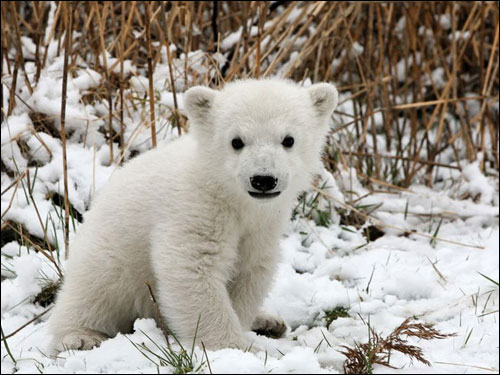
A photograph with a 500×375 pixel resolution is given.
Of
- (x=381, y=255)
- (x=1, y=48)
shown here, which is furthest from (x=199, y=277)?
(x=1, y=48)

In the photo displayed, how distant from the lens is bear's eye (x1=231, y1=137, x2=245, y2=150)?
3387mm

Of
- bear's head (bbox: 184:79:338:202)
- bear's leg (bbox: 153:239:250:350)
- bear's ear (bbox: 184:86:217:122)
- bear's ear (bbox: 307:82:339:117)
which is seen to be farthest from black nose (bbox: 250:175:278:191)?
bear's ear (bbox: 307:82:339:117)

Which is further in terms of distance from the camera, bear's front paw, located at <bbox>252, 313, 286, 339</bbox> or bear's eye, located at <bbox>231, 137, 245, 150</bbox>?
bear's front paw, located at <bbox>252, 313, 286, 339</bbox>

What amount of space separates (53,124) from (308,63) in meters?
2.63

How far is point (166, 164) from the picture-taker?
144 inches

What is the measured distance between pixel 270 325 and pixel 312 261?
988 millimetres

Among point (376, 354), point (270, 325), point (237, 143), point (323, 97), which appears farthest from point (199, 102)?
point (376, 354)

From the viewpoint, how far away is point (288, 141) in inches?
135

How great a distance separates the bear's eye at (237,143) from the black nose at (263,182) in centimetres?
26

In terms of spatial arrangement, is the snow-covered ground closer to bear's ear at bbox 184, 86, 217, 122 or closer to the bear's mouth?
the bear's mouth

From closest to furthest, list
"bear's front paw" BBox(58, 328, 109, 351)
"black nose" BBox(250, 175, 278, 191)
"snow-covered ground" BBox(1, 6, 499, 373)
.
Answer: "snow-covered ground" BBox(1, 6, 499, 373) → "black nose" BBox(250, 175, 278, 191) → "bear's front paw" BBox(58, 328, 109, 351)

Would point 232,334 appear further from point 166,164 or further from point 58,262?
point 58,262

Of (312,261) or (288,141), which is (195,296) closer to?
(288,141)

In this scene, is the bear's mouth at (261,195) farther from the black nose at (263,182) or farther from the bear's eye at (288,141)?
Answer: the bear's eye at (288,141)
